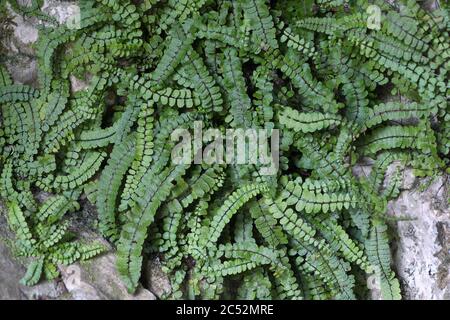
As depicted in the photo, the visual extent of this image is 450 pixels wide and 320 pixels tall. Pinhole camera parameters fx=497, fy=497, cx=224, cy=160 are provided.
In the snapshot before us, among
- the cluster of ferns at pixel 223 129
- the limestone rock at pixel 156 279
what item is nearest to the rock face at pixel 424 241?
the cluster of ferns at pixel 223 129

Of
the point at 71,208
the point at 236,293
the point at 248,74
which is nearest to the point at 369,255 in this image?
the point at 236,293

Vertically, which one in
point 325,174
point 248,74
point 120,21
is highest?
point 120,21

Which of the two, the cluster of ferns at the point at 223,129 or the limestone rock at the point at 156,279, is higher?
the cluster of ferns at the point at 223,129

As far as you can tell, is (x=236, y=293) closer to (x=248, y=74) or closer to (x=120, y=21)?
(x=248, y=74)

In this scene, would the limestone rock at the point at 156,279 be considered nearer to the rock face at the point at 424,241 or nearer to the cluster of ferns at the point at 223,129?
the cluster of ferns at the point at 223,129

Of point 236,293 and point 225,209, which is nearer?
point 225,209

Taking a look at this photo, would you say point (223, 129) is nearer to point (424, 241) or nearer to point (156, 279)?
point (156, 279)

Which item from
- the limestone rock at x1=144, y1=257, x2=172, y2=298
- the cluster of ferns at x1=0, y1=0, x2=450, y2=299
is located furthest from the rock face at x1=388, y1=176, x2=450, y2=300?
the limestone rock at x1=144, y1=257, x2=172, y2=298

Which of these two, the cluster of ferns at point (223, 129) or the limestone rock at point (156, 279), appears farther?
the limestone rock at point (156, 279)
